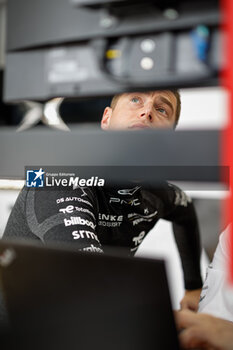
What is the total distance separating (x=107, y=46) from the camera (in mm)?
813

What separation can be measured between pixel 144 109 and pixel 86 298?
1.06m

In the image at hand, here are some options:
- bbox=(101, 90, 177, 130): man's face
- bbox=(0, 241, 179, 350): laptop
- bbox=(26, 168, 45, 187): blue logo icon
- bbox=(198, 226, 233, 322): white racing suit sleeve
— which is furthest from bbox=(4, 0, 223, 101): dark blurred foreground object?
bbox=(101, 90, 177, 130): man's face

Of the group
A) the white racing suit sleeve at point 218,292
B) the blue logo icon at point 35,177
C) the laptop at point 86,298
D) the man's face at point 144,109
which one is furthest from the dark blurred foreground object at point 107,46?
the man's face at point 144,109

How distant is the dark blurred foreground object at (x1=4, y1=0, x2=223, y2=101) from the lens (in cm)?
74

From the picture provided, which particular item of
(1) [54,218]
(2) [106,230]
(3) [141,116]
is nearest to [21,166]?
(1) [54,218]

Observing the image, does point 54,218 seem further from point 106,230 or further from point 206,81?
point 206,81

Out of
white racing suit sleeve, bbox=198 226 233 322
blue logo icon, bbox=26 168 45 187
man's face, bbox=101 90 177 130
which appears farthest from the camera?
man's face, bbox=101 90 177 130

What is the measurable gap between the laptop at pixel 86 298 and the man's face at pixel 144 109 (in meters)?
0.96

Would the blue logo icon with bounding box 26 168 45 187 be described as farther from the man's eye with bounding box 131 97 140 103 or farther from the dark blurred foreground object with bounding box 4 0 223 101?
the man's eye with bounding box 131 97 140 103

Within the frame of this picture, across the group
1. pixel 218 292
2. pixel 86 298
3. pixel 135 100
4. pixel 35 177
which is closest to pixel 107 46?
pixel 35 177

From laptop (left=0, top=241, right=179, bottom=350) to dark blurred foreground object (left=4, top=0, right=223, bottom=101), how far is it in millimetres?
285

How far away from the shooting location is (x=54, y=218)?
1310 millimetres

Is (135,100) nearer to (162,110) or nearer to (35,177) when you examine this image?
(162,110)

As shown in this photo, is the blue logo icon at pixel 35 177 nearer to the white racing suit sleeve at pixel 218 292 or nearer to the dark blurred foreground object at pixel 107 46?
the dark blurred foreground object at pixel 107 46
